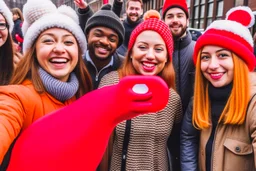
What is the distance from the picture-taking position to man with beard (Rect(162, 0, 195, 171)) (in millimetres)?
2574

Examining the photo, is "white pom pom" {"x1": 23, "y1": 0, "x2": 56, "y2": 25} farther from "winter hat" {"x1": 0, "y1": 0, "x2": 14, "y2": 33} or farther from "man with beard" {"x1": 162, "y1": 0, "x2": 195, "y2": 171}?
"man with beard" {"x1": 162, "y1": 0, "x2": 195, "y2": 171}

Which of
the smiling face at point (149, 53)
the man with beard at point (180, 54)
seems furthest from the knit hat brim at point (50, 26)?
the man with beard at point (180, 54)

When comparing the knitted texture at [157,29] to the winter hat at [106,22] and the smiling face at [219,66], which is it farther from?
the winter hat at [106,22]

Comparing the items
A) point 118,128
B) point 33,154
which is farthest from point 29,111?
A: point 118,128

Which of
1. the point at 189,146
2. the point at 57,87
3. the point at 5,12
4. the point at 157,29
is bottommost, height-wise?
the point at 189,146

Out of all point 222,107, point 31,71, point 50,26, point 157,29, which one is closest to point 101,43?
point 157,29

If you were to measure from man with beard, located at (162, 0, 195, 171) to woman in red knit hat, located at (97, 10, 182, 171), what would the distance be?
12.9 inches

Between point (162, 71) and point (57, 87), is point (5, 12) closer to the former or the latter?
point (57, 87)

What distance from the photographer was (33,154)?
1.00 metres

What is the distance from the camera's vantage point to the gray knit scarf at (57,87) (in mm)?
1500

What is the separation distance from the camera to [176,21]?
3135 mm

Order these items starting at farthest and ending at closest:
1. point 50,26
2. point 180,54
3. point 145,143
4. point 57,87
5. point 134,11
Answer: point 134,11, point 180,54, point 145,143, point 50,26, point 57,87

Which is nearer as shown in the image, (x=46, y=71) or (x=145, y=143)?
(x=46, y=71)

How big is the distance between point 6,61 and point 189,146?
5.88 feet
